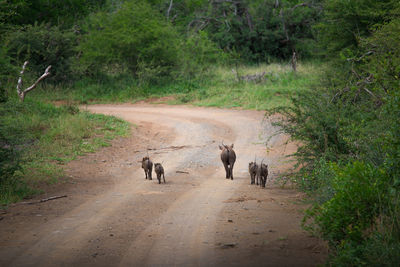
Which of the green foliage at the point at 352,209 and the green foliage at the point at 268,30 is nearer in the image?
the green foliage at the point at 352,209

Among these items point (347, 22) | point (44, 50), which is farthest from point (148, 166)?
point (44, 50)

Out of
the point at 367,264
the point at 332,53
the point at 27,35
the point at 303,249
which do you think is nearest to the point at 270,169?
the point at 303,249

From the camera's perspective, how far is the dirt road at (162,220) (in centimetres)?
591

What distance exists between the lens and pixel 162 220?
7.50 metres

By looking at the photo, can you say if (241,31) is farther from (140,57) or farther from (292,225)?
(292,225)

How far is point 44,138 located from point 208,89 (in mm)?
12535

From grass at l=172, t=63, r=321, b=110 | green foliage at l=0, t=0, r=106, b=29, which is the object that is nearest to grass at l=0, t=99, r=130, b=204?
grass at l=172, t=63, r=321, b=110

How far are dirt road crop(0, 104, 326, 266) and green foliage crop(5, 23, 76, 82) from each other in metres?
15.1

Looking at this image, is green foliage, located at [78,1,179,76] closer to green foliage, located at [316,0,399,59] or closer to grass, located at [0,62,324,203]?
grass, located at [0,62,324,203]

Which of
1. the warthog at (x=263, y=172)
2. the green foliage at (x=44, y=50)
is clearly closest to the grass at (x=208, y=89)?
the green foliage at (x=44, y=50)

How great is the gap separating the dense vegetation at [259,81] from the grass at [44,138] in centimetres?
7

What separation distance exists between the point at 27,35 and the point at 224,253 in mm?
24403

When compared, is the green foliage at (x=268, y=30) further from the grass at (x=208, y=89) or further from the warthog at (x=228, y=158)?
the warthog at (x=228, y=158)

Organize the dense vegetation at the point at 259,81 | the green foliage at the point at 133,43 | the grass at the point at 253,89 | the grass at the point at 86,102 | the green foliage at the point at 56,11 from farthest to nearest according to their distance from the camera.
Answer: the green foliage at the point at 56,11 < the green foliage at the point at 133,43 < the grass at the point at 253,89 < the grass at the point at 86,102 < the dense vegetation at the point at 259,81
